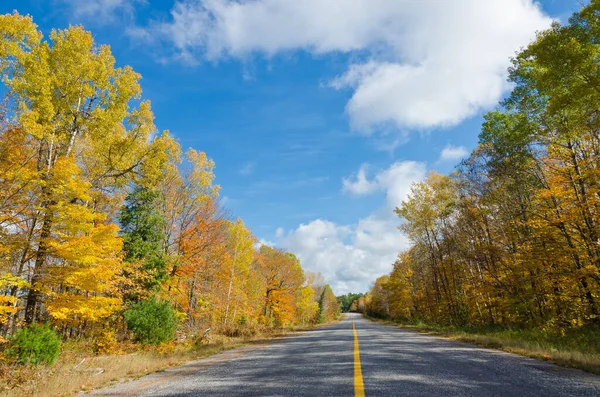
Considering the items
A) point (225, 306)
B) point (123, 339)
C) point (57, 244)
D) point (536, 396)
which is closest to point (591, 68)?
point (536, 396)

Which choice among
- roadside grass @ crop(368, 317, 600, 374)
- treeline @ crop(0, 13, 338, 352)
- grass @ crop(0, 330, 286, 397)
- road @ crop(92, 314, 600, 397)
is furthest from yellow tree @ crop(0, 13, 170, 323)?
roadside grass @ crop(368, 317, 600, 374)

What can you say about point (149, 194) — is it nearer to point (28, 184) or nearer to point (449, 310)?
point (28, 184)

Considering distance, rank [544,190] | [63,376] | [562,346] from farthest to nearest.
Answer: [544,190] < [562,346] < [63,376]

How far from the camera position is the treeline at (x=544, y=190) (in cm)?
1052

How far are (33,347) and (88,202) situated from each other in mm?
7865

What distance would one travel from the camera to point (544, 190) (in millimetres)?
13195

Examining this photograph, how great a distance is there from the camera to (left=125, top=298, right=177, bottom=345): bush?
47.5ft

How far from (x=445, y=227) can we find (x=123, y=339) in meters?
24.5

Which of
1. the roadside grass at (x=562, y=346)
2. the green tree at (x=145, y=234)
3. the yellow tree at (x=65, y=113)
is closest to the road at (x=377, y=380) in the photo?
the roadside grass at (x=562, y=346)

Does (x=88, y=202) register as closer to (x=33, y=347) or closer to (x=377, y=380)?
(x=33, y=347)

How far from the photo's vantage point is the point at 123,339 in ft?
51.6

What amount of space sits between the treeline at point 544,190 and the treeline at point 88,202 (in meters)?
15.5

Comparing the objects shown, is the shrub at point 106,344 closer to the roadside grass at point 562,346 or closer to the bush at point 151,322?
the bush at point 151,322

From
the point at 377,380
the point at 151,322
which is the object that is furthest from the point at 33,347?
the point at 377,380
